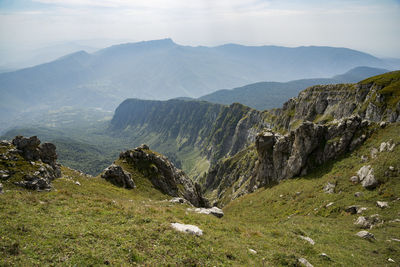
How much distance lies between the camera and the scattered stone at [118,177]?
4838 cm

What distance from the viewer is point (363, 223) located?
27984 millimetres

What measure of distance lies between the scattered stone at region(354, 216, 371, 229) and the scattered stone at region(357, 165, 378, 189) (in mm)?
7395

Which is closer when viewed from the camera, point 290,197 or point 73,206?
point 73,206

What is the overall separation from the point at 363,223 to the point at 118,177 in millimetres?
44321

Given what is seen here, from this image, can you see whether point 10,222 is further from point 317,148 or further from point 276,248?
point 317,148

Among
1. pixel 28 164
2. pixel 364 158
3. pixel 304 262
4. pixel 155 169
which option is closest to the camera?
pixel 304 262

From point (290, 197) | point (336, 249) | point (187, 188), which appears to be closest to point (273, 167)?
point (290, 197)

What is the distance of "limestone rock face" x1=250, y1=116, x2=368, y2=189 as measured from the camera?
49250 mm

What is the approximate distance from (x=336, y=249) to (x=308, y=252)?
4.09 m

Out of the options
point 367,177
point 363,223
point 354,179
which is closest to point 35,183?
point 363,223

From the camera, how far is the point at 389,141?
128 feet

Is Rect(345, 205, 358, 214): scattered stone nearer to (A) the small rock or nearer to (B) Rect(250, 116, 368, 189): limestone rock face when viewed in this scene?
(A) the small rock

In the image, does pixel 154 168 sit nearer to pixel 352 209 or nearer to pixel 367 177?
pixel 352 209

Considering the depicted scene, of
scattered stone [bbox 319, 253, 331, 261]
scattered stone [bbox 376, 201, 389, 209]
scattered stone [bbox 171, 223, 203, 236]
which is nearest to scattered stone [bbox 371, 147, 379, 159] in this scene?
scattered stone [bbox 376, 201, 389, 209]
